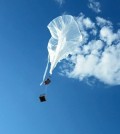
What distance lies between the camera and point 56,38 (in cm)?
6012

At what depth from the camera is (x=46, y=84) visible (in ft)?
190

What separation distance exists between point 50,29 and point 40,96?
844cm

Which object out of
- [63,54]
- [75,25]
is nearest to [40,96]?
[63,54]

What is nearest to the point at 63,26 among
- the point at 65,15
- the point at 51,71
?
the point at 65,15

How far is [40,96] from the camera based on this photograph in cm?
5906

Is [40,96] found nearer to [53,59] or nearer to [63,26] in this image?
[53,59]

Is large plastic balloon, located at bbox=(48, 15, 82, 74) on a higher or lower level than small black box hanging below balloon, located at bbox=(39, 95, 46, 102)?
higher

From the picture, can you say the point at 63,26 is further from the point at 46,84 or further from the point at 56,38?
the point at 46,84

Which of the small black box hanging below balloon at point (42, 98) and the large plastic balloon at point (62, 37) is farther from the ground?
the large plastic balloon at point (62, 37)

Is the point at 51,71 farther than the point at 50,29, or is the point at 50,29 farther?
the point at 50,29

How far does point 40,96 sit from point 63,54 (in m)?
5.88

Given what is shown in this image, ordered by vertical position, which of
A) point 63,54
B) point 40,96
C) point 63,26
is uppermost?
point 63,26

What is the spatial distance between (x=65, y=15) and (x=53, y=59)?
5.68m

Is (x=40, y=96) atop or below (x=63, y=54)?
below
